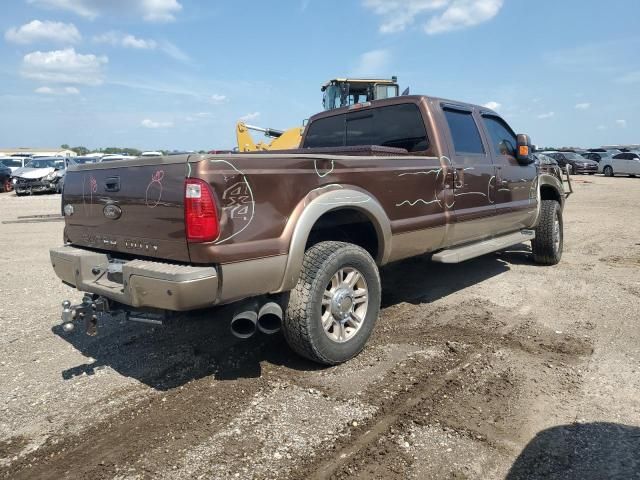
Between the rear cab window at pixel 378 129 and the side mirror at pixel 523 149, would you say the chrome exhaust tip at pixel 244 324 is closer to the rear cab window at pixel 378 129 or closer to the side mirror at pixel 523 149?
the rear cab window at pixel 378 129

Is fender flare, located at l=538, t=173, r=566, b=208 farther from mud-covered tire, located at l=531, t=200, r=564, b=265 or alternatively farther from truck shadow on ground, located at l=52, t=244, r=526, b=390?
truck shadow on ground, located at l=52, t=244, r=526, b=390

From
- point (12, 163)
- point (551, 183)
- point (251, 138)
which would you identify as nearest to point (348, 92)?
point (251, 138)

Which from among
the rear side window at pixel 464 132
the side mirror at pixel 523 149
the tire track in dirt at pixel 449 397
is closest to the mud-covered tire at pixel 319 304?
the tire track in dirt at pixel 449 397

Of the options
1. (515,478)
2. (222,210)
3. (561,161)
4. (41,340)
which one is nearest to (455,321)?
(515,478)

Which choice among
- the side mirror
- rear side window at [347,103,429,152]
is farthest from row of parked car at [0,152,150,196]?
the side mirror

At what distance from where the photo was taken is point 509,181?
568 cm

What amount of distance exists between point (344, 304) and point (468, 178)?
2.16m

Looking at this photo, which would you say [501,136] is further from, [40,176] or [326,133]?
[40,176]

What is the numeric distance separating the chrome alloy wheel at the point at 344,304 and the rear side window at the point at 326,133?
2207mm

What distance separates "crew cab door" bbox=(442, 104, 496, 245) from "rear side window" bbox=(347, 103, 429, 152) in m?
0.33

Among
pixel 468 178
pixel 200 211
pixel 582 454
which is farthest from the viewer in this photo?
pixel 468 178

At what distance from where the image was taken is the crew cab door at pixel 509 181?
5.51 meters

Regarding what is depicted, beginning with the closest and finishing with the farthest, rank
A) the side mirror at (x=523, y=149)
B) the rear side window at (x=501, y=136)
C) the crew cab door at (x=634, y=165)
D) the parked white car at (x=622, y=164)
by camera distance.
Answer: the rear side window at (x=501, y=136), the side mirror at (x=523, y=149), the crew cab door at (x=634, y=165), the parked white car at (x=622, y=164)

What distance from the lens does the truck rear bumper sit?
8.96ft
